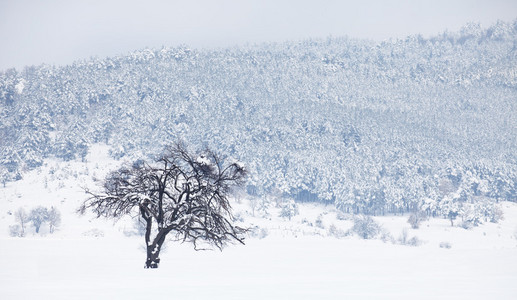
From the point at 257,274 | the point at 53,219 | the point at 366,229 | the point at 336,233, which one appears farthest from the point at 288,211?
the point at 257,274

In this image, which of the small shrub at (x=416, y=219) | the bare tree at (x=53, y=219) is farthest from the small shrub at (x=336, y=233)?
the bare tree at (x=53, y=219)

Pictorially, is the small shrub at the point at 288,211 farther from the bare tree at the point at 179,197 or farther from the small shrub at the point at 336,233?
the bare tree at the point at 179,197

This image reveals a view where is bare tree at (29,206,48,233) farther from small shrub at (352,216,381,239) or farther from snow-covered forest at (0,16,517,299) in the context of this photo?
small shrub at (352,216,381,239)

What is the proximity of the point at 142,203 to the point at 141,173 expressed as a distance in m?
1.56

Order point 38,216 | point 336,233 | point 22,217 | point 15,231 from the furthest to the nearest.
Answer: point 336,233
point 22,217
point 38,216
point 15,231

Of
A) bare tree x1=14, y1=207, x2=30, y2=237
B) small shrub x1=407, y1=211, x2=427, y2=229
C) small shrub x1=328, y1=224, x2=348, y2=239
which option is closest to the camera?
bare tree x1=14, y1=207, x2=30, y2=237

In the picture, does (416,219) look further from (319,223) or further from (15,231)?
(15,231)

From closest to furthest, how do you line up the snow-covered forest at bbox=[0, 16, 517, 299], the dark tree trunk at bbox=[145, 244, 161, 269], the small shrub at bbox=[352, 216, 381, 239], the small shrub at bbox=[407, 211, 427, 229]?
the snow-covered forest at bbox=[0, 16, 517, 299] → the dark tree trunk at bbox=[145, 244, 161, 269] → the small shrub at bbox=[352, 216, 381, 239] → the small shrub at bbox=[407, 211, 427, 229]

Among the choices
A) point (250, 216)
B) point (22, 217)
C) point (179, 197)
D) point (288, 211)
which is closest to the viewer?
point (179, 197)

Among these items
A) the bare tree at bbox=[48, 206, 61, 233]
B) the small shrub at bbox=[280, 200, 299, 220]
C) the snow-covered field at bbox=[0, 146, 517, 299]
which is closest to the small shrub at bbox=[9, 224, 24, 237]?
the bare tree at bbox=[48, 206, 61, 233]

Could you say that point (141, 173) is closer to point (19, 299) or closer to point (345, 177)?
point (19, 299)

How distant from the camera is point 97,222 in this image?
4094 inches

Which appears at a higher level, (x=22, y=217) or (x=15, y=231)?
(x=22, y=217)

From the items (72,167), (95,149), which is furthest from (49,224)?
(95,149)
